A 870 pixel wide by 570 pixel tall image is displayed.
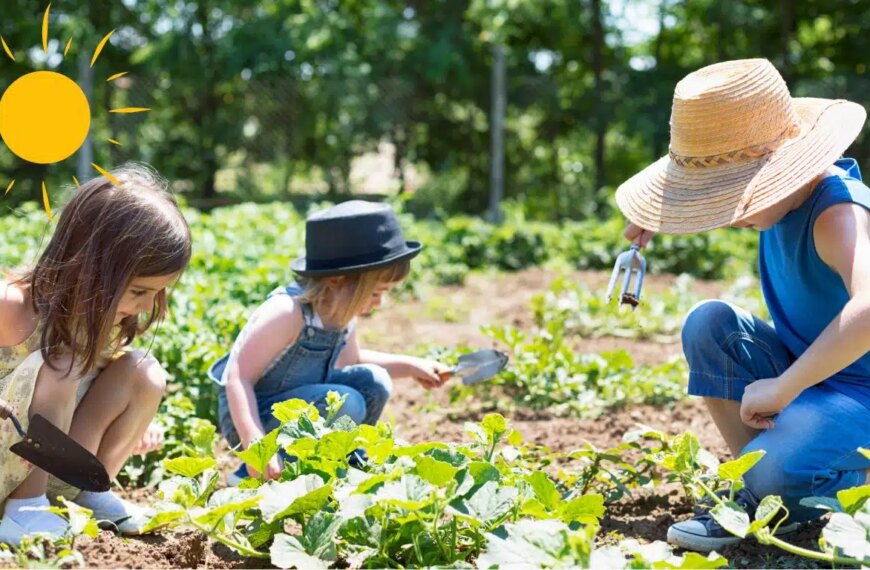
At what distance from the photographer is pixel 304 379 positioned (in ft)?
10.4

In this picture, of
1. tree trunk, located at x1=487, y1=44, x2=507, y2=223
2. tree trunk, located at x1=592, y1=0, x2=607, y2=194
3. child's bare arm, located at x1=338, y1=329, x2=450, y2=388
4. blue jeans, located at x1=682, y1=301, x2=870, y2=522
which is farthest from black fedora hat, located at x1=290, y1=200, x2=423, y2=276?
tree trunk, located at x1=592, y1=0, x2=607, y2=194

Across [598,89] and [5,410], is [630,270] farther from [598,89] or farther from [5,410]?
[598,89]

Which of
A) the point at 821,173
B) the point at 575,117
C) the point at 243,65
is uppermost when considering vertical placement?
the point at 821,173

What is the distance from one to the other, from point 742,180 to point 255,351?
53.0 inches

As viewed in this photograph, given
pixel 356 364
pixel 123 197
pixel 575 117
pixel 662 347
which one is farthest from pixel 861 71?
pixel 123 197

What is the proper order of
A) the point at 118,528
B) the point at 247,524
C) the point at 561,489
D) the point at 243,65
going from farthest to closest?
the point at 243,65
the point at 561,489
the point at 118,528
the point at 247,524

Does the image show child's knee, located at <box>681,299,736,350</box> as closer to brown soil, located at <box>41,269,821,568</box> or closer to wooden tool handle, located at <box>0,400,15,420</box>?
brown soil, located at <box>41,269,821,568</box>

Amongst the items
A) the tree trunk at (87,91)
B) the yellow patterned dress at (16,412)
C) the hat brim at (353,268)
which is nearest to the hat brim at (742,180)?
the hat brim at (353,268)

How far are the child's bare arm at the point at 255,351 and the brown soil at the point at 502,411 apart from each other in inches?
16.3

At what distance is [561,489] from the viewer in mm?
2758

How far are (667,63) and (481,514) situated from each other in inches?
435

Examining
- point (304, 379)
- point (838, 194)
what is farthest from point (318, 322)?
point (838, 194)

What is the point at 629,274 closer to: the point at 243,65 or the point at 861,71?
the point at 243,65

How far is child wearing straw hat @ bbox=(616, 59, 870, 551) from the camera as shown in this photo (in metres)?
2.37
